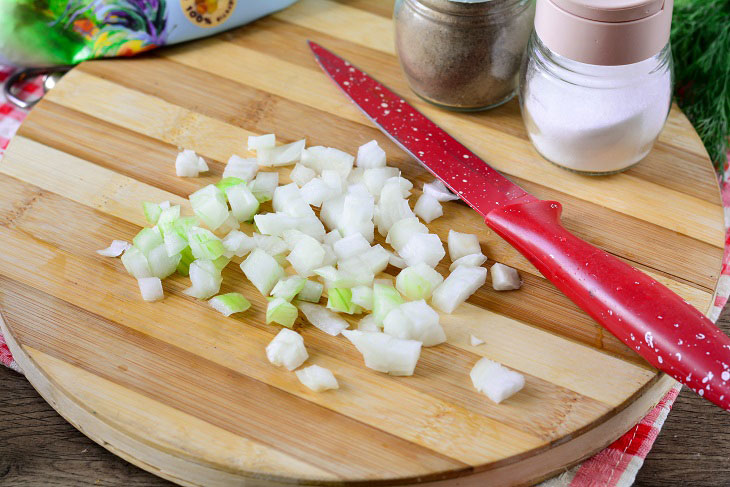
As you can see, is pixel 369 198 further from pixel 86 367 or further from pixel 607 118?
pixel 86 367

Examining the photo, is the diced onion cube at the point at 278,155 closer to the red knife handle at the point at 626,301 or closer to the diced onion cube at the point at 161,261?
the diced onion cube at the point at 161,261

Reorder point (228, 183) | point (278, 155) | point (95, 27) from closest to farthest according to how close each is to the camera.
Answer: point (228, 183)
point (278, 155)
point (95, 27)

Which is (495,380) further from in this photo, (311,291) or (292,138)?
(292,138)

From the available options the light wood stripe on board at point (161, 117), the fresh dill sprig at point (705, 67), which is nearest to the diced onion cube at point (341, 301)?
the light wood stripe on board at point (161, 117)

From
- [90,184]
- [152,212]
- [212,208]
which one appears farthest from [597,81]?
[90,184]

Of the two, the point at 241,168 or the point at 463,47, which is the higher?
the point at 463,47

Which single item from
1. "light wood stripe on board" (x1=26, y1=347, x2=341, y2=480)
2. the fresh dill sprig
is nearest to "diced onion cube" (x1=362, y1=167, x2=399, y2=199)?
"light wood stripe on board" (x1=26, y1=347, x2=341, y2=480)
